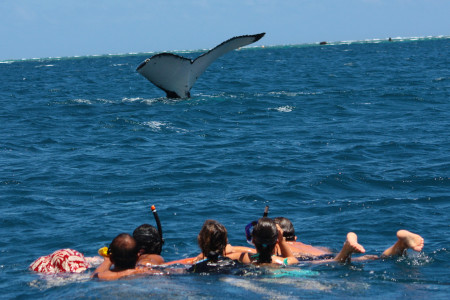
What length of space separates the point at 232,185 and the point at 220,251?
5.51 m

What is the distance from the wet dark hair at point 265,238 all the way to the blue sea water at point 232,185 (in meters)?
0.43

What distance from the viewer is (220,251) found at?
304 inches

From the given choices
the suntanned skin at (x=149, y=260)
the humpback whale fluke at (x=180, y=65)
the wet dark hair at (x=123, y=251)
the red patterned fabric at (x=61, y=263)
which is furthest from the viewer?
the humpback whale fluke at (x=180, y=65)

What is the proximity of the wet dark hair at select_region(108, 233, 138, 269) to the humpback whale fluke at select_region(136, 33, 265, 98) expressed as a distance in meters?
14.0

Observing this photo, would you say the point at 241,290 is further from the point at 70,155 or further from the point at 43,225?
the point at 70,155

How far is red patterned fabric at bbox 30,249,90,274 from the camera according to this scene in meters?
8.23

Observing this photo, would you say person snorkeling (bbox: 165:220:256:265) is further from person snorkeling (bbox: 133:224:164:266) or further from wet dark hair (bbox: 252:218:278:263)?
person snorkeling (bbox: 133:224:164:266)

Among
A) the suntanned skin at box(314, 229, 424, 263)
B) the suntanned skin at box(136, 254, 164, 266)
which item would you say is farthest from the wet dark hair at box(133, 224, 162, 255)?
the suntanned skin at box(314, 229, 424, 263)

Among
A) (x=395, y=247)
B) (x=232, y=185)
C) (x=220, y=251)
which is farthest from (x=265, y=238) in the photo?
(x=232, y=185)

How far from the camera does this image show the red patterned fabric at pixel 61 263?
8234 mm

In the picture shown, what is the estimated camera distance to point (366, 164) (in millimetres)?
14586

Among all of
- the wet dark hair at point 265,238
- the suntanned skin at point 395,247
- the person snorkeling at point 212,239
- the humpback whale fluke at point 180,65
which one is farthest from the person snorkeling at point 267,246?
the humpback whale fluke at point 180,65

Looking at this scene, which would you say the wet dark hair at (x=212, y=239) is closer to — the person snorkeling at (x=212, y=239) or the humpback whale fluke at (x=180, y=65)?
the person snorkeling at (x=212, y=239)

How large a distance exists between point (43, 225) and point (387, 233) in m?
5.44
